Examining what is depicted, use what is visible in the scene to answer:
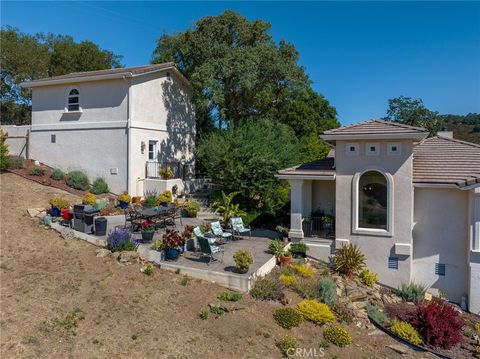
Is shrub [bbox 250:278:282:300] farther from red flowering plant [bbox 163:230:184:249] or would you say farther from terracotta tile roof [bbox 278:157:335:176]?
terracotta tile roof [bbox 278:157:335:176]

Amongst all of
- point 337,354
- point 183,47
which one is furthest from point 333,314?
point 183,47

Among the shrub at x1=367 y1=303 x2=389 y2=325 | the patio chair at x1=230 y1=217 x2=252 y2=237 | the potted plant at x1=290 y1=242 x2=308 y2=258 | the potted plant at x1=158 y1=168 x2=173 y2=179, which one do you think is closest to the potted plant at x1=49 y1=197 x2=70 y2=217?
the potted plant at x1=158 y1=168 x2=173 y2=179

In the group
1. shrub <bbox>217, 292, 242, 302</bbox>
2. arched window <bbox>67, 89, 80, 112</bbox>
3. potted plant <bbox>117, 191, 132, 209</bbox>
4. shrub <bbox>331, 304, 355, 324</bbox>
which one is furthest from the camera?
arched window <bbox>67, 89, 80, 112</bbox>

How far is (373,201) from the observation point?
13.0 m

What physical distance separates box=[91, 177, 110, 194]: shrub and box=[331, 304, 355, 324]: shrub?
46.8 feet

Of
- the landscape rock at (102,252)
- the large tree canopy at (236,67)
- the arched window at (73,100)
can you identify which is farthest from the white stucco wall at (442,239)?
the arched window at (73,100)

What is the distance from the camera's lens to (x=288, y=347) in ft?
26.2

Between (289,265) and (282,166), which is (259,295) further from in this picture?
(282,166)

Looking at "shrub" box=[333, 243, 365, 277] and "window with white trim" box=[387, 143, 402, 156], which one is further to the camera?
"window with white trim" box=[387, 143, 402, 156]

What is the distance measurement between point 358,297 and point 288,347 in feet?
13.5

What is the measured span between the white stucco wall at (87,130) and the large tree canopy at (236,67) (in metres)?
5.36

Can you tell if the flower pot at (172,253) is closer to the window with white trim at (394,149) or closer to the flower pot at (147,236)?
the flower pot at (147,236)

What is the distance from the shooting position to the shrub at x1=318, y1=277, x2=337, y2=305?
10359 millimetres
